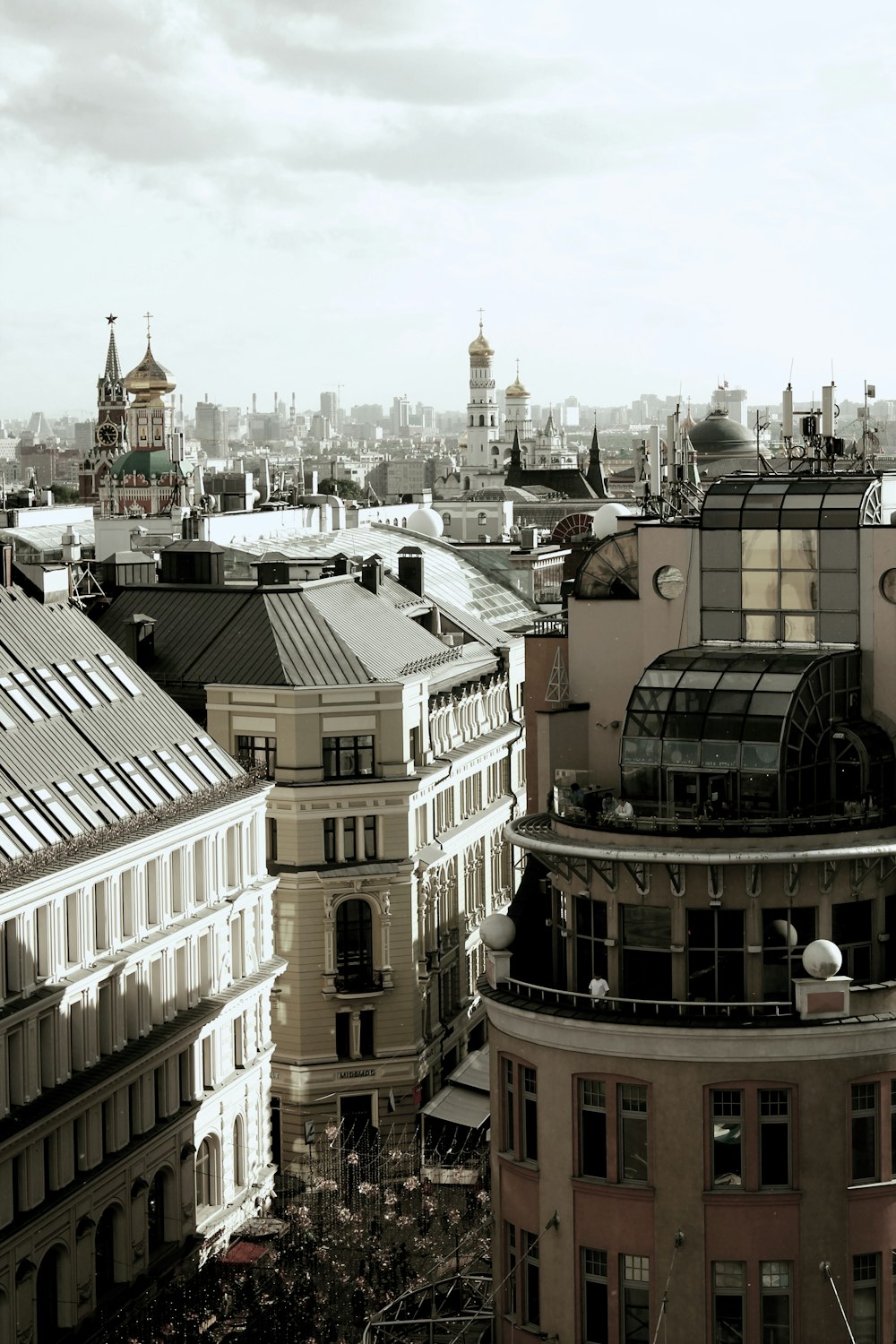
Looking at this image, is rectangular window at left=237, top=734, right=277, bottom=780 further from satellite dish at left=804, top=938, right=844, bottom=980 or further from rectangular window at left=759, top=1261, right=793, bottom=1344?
rectangular window at left=759, top=1261, right=793, bottom=1344

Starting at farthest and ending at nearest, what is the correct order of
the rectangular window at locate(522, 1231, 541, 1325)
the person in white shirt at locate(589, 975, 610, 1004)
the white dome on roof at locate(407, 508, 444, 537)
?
the white dome on roof at locate(407, 508, 444, 537)
the rectangular window at locate(522, 1231, 541, 1325)
the person in white shirt at locate(589, 975, 610, 1004)

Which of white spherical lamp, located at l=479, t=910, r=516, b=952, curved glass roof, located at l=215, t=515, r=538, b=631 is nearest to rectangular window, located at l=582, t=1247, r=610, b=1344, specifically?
white spherical lamp, located at l=479, t=910, r=516, b=952

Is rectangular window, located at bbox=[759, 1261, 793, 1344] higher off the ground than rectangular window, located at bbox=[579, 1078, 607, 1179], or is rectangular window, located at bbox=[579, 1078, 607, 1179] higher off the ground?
rectangular window, located at bbox=[579, 1078, 607, 1179]

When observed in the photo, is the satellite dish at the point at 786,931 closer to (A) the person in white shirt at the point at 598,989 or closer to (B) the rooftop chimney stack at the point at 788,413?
(A) the person in white shirt at the point at 598,989

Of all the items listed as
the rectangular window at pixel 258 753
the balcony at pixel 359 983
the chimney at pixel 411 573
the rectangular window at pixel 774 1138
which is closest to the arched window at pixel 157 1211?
the balcony at pixel 359 983

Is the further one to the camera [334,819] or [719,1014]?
[334,819]

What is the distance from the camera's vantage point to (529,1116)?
54281mm

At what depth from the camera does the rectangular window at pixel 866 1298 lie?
51.9 meters

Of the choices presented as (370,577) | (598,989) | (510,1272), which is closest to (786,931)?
(598,989)

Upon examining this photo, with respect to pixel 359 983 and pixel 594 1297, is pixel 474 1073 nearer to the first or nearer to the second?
pixel 359 983

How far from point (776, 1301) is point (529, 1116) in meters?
6.77

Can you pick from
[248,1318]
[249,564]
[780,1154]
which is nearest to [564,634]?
[780,1154]

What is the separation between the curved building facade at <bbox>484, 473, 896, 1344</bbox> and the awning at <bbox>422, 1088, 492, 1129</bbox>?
31580 mm

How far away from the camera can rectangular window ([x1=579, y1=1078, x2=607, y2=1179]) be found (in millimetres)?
52719
